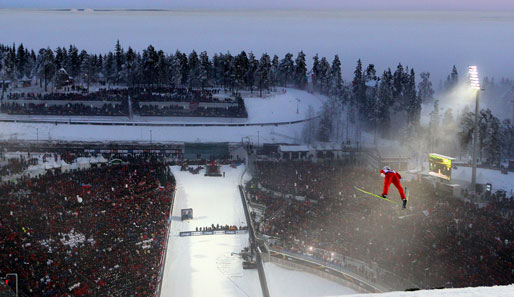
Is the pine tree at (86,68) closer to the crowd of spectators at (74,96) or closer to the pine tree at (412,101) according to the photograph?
the crowd of spectators at (74,96)

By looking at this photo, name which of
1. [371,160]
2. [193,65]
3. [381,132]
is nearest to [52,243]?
[371,160]

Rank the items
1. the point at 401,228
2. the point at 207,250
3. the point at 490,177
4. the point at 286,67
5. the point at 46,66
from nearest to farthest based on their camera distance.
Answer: the point at 207,250, the point at 401,228, the point at 490,177, the point at 46,66, the point at 286,67

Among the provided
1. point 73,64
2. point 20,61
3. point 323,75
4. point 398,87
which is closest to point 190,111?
point 73,64

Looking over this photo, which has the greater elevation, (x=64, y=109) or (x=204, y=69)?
(x=204, y=69)

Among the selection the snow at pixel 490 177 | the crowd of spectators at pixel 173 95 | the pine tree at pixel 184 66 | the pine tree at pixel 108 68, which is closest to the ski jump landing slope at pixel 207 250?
the snow at pixel 490 177

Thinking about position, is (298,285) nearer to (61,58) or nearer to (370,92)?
(370,92)

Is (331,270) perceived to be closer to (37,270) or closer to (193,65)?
(37,270)
